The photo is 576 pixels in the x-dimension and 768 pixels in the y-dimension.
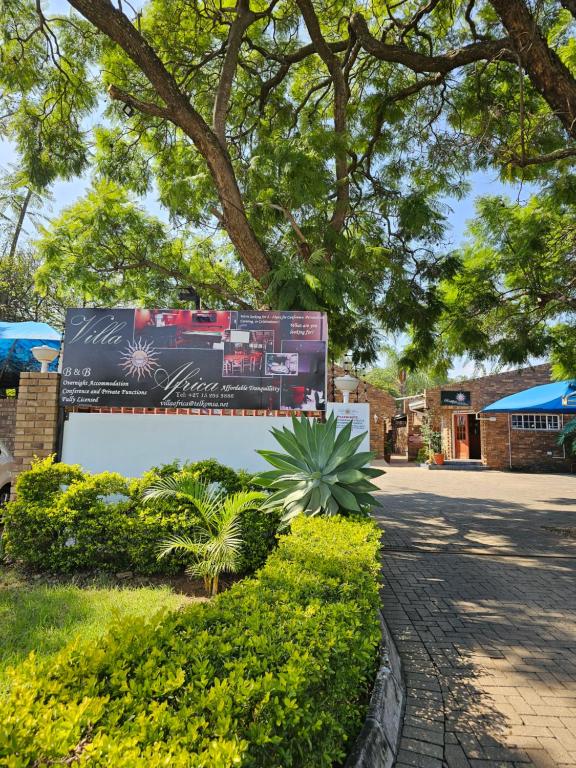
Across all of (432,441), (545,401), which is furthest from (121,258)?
(432,441)

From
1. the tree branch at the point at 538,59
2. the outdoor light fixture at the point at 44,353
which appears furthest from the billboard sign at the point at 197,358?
the tree branch at the point at 538,59

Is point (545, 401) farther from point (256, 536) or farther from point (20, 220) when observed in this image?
point (20, 220)

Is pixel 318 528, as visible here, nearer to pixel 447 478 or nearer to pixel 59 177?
pixel 59 177

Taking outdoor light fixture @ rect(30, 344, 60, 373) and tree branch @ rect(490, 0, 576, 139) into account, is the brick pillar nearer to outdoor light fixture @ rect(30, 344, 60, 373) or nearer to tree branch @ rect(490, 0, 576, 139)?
outdoor light fixture @ rect(30, 344, 60, 373)

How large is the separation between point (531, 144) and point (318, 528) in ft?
21.7

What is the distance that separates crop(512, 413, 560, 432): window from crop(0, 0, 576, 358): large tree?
13.0 meters

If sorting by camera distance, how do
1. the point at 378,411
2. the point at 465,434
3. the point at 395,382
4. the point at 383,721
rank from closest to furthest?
the point at 383,721 → the point at 465,434 → the point at 378,411 → the point at 395,382

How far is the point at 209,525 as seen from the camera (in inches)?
170

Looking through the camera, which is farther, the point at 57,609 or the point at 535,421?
the point at 535,421

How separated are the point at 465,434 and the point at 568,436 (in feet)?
18.1

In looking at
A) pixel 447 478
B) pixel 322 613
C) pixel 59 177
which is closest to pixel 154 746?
pixel 322 613

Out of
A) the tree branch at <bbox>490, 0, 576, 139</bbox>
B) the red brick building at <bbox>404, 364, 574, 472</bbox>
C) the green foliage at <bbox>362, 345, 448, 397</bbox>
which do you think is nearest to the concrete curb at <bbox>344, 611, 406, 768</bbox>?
the tree branch at <bbox>490, 0, 576, 139</bbox>

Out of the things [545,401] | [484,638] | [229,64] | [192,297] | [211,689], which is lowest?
[484,638]

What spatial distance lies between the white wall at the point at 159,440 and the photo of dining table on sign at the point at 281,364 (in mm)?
607
